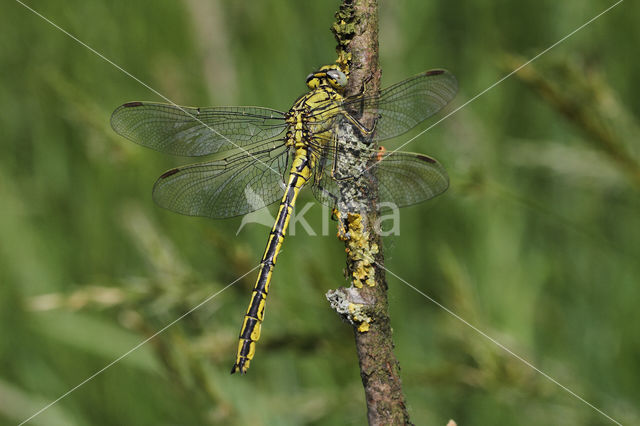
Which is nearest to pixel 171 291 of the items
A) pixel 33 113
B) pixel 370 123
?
pixel 370 123

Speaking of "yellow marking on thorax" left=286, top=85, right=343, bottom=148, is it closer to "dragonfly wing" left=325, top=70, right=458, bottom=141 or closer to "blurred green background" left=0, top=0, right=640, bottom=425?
"dragonfly wing" left=325, top=70, right=458, bottom=141

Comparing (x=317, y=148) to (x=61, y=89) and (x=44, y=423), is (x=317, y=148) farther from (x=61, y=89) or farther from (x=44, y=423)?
(x=44, y=423)

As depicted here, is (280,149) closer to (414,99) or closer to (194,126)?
(194,126)

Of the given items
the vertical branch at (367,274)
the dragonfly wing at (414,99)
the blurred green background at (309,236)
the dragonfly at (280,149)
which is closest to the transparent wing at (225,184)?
the dragonfly at (280,149)

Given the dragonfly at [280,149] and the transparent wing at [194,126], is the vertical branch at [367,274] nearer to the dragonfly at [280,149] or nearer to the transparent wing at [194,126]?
the dragonfly at [280,149]

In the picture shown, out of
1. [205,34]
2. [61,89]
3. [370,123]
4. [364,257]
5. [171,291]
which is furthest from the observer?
[205,34]

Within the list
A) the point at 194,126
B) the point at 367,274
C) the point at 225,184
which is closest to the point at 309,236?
the point at 225,184
